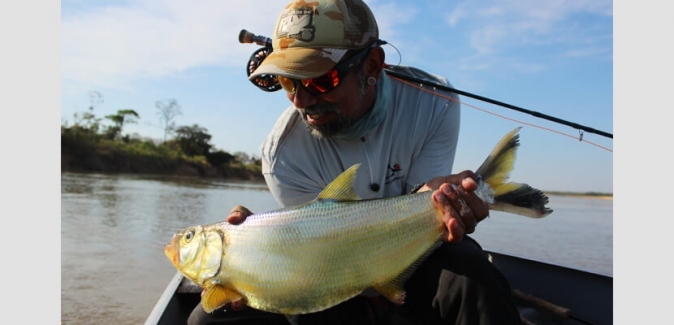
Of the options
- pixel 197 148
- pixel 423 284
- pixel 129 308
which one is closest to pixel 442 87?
pixel 423 284

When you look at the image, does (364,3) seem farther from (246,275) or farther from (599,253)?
(599,253)

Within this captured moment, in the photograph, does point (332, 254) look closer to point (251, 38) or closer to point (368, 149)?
point (368, 149)

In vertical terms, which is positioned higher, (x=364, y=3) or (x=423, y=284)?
(x=364, y=3)

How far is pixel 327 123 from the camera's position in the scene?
2840 millimetres

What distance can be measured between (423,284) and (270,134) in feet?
4.57

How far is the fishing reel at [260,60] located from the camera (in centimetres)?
307

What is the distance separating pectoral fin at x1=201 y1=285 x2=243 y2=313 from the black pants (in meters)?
0.35

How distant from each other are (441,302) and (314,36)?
1500 millimetres

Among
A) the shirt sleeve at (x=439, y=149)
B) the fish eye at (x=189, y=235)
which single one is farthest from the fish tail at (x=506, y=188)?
the fish eye at (x=189, y=235)

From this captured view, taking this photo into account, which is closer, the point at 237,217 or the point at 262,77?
the point at 237,217

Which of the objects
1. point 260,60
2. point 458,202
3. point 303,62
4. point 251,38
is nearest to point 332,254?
point 458,202

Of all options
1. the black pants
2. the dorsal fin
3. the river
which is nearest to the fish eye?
the black pants

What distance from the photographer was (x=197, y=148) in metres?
48.2

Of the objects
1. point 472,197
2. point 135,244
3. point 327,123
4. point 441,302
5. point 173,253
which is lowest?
point 135,244
